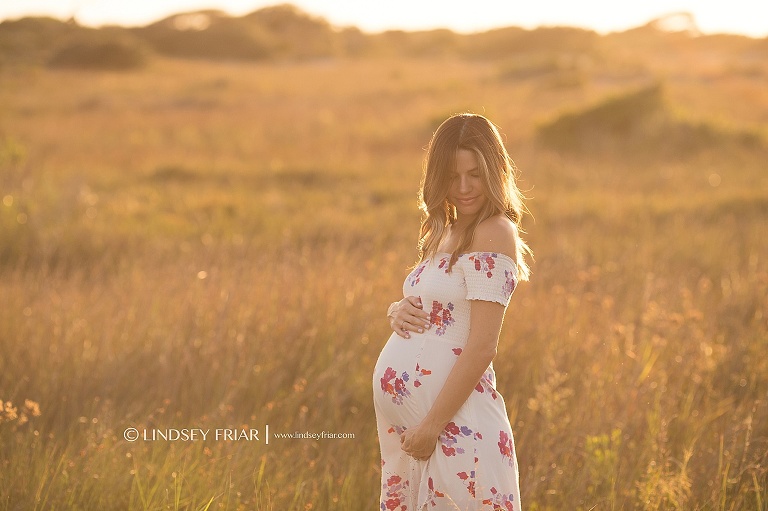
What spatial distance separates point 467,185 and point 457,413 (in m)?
0.69

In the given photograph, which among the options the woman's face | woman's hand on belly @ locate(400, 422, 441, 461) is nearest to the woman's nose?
the woman's face

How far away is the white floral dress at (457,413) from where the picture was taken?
233 cm

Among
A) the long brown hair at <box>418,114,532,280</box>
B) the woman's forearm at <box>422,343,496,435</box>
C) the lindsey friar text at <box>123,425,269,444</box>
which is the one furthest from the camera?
the lindsey friar text at <box>123,425,269,444</box>

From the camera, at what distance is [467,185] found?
243 cm

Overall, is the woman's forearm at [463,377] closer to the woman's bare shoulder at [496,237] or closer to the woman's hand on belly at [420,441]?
the woman's hand on belly at [420,441]

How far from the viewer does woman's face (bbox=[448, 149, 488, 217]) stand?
2.44 meters

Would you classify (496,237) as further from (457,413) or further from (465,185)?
(457,413)

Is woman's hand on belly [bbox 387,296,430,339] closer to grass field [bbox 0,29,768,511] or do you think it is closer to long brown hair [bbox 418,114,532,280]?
long brown hair [bbox 418,114,532,280]

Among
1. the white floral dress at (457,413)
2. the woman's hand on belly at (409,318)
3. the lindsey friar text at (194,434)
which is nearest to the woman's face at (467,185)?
the white floral dress at (457,413)

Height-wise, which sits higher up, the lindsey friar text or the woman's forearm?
the woman's forearm

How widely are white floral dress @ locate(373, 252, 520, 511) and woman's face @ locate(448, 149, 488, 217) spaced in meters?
→ 0.17

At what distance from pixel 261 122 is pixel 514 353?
14285mm

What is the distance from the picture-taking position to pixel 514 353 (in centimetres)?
452

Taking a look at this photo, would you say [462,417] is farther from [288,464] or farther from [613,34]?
[613,34]
